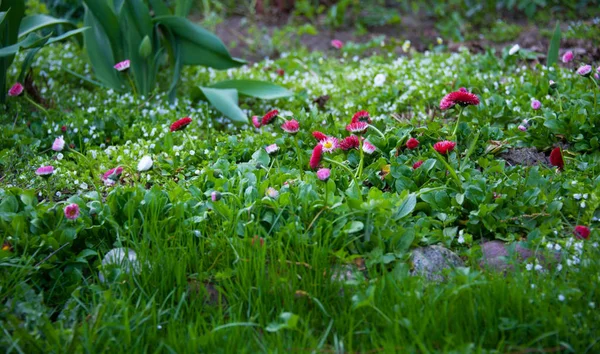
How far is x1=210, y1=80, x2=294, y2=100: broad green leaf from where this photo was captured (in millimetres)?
3768

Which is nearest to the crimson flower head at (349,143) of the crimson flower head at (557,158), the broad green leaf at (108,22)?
the crimson flower head at (557,158)

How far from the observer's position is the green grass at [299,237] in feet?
5.98

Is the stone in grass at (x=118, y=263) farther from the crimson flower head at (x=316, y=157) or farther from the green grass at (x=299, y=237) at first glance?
the crimson flower head at (x=316, y=157)

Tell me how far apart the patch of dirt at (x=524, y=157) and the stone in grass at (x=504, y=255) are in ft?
2.36

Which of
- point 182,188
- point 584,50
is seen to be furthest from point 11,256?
point 584,50

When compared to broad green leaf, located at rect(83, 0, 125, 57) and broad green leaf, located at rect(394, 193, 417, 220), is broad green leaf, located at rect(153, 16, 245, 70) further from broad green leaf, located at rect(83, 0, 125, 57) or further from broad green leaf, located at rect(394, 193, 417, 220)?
broad green leaf, located at rect(394, 193, 417, 220)

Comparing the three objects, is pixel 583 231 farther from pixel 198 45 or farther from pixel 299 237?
pixel 198 45

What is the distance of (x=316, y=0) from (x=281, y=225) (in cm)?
462

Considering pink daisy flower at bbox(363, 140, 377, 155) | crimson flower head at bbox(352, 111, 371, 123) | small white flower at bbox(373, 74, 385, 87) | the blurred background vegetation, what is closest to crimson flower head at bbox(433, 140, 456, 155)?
pink daisy flower at bbox(363, 140, 377, 155)

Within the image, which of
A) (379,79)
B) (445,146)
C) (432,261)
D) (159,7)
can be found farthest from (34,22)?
(432,261)

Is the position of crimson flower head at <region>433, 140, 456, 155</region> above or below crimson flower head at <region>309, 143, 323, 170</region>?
below

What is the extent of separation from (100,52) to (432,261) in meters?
2.60

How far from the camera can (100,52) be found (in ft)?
12.5

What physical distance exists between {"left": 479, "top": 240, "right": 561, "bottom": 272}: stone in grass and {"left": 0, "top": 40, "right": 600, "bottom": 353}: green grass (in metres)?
0.03
